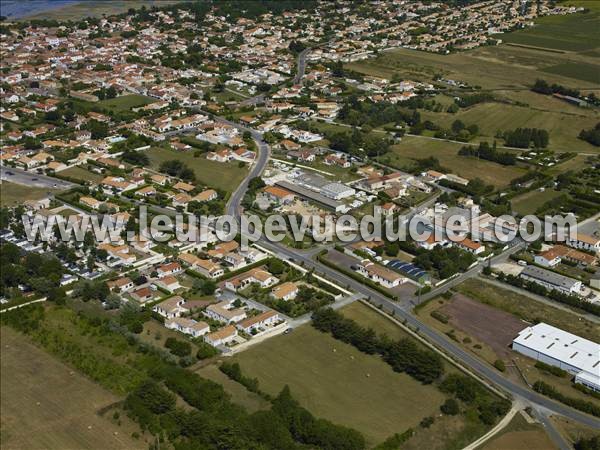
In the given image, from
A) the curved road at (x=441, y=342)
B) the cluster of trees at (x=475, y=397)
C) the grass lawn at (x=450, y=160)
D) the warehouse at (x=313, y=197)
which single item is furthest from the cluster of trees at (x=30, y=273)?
the grass lawn at (x=450, y=160)

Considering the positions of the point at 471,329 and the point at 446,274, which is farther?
the point at 446,274

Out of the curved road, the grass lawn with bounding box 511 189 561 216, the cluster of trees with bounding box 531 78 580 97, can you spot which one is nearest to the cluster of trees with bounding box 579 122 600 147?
the cluster of trees with bounding box 531 78 580 97

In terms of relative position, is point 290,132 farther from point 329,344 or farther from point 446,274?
point 329,344

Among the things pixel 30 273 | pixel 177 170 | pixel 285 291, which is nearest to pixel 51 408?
pixel 30 273

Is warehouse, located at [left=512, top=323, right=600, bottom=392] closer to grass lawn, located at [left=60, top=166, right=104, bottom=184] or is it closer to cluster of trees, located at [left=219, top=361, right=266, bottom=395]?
cluster of trees, located at [left=219, top=361, right=266, bottom=395]

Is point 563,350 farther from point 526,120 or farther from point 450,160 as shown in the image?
point 526,120

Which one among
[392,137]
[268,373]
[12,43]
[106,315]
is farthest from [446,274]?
[12,43]
